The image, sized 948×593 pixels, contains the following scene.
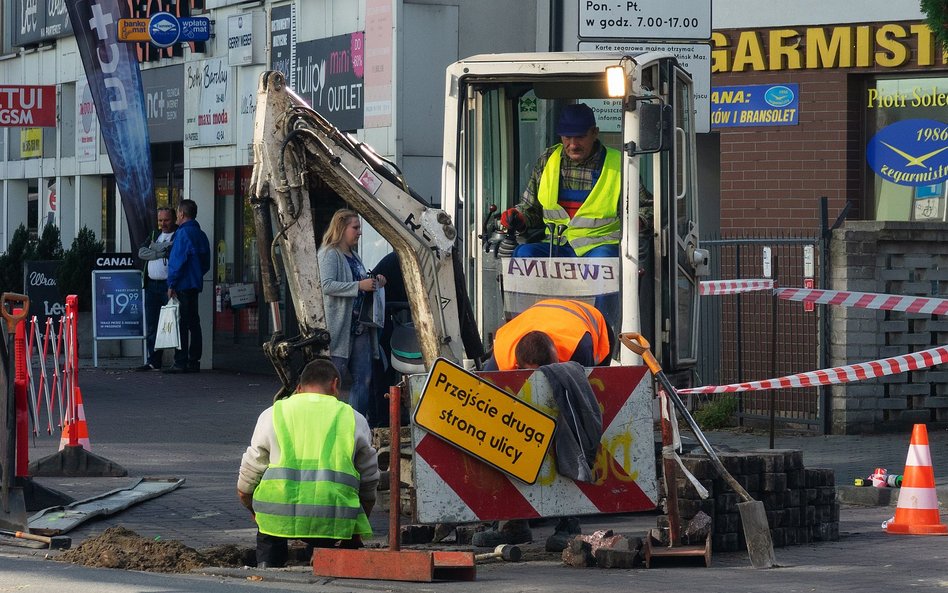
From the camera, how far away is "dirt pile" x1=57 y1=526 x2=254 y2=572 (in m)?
8.90

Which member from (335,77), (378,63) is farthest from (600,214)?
(335,77)

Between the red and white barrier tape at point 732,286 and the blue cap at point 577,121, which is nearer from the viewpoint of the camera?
the blue cap at point 577,121

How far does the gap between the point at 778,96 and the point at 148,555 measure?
11346 millimetres

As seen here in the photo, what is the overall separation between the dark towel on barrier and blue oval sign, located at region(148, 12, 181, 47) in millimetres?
13839

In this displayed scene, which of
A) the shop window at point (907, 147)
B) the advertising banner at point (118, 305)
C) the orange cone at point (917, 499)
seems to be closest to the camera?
the orange cone at point (917, 499)

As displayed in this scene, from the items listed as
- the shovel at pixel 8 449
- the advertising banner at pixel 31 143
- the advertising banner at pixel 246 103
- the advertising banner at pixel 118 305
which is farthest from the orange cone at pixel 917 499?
the advertising banner at pixel 31 143

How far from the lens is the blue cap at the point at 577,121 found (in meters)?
11.2

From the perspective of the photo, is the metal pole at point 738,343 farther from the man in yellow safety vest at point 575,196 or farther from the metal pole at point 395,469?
the metal pole at point 395,469

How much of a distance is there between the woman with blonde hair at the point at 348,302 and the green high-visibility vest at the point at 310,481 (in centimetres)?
339

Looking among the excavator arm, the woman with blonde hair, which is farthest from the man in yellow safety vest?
the woman with blonde hair

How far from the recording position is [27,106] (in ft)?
84.2

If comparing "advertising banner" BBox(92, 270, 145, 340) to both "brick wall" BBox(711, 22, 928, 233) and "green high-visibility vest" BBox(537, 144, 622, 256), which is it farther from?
"green high-visibility vest" BBox(537, 144, 622, 256)

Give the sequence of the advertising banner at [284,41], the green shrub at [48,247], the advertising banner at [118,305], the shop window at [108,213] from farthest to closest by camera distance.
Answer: the green shrub at [48,247]
the shop window at [108,213]
the advertising banner at [118,305]
the advertising banner at [284,41]

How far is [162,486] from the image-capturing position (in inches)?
477
